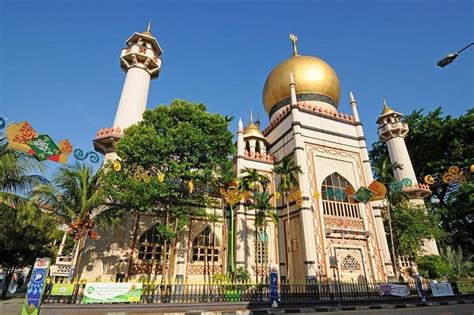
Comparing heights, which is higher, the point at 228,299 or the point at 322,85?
the point at 322,85

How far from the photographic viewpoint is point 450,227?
1148 inches

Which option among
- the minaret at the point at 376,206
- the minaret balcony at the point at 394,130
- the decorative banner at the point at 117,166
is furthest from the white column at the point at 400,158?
the decorative banner at the point at 117,166

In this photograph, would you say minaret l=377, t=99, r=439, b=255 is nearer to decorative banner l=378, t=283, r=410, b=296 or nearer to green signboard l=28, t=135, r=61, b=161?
decorative banner l=378, t=283, r=410, b=296

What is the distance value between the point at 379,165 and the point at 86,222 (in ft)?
75.9

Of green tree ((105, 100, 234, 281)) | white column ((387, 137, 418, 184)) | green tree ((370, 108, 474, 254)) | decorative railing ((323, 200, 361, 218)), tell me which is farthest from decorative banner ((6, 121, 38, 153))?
white column ((387, 137, 418, 184))

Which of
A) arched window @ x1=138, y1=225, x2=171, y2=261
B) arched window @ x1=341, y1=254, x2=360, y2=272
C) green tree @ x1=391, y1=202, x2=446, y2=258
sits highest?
green tree @ x1=391, y1=202, x2=446, y2=258

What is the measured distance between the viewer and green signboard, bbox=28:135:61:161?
1083cm

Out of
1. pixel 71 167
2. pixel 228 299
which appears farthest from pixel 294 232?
pixel 71 167

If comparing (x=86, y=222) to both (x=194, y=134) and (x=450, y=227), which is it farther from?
(x=450, y=227)

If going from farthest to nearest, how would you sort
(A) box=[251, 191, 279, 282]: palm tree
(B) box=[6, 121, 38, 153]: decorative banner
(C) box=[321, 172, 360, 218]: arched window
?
1. (C) box=[321, 172, 360, 218]: arched window
2. (A) box=[251, 191, 279, 282]: palm tree
3. (B) box=[6, 121, 38, 153]: decorative banner

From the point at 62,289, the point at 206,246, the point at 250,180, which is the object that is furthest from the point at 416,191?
the point at 62,289

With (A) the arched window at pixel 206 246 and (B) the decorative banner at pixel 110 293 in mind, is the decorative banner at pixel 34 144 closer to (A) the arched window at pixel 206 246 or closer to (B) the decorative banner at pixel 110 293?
(B) the decorative banner at pixel 110 293

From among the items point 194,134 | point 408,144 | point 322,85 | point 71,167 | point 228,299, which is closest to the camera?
point 228,299

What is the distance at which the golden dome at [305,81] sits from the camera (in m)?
25.7
